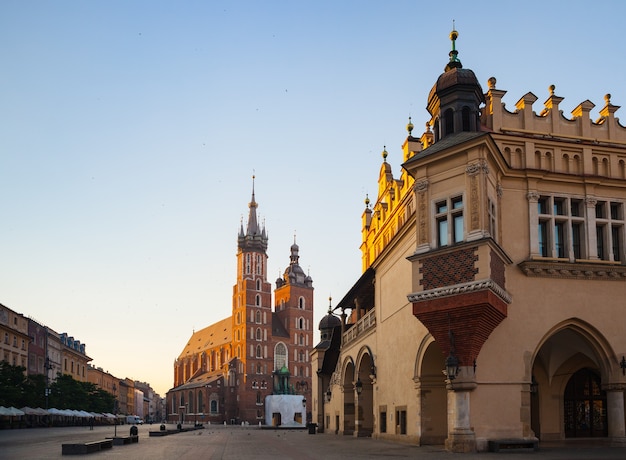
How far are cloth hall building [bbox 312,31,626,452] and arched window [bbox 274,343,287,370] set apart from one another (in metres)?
122

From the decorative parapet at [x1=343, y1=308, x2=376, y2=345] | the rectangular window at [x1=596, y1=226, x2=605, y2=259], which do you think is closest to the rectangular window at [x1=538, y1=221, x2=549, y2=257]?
the rectangular window at [x1=596, y1=226, x2=605, y2=259]

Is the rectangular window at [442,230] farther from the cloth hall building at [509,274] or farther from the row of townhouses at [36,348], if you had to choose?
the row of townhouses at [36,348]

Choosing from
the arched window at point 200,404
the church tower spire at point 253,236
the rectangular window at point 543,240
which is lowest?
the arched window at point 200,404

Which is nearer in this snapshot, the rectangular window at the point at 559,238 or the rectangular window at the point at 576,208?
the rectangular window at the point at 559,238

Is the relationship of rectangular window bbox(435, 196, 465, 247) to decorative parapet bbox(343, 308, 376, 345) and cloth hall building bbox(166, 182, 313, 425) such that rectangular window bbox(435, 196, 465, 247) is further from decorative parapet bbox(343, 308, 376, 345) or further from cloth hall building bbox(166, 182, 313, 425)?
cloth hall building bbox(166, 182, 313, 425)

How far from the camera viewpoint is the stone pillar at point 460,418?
77.4 feet

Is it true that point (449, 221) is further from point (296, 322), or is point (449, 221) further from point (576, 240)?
point (296, 322)

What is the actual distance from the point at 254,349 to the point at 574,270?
12752 centimetres

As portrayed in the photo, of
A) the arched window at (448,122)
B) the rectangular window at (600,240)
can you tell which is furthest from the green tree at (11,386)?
the rectangular window at (600,240)

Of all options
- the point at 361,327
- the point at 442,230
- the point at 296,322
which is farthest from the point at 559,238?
the point at 296,322

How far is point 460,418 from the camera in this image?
2397 centimetres

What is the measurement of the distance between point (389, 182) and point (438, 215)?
51.0 ft

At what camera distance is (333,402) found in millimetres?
51125

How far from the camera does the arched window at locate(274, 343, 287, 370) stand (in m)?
153
